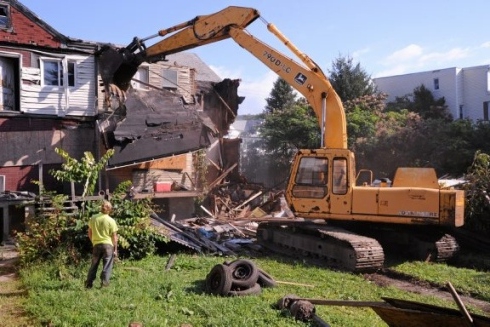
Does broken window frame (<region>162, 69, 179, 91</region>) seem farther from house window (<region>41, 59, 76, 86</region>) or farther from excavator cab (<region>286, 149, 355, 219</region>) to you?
excavator cab (<region>286, 149, 355, 219</region>)

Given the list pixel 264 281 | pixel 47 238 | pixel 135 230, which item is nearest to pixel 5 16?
pixel 47 238

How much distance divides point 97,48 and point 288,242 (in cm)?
1077

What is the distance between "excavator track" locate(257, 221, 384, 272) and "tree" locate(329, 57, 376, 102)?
27.4 m

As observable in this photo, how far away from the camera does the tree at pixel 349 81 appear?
40250 mm

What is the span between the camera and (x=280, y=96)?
4572 centimetres

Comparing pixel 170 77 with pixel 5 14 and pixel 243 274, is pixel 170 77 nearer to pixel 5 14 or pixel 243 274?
pixel 5 14

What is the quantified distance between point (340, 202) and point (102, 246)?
5.76 m

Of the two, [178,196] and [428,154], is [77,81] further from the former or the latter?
[428,154]

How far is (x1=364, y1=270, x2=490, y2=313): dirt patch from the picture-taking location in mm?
9305

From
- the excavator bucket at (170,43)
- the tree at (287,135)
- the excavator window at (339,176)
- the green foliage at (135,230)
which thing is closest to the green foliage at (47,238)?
the green foliage at (135,230)

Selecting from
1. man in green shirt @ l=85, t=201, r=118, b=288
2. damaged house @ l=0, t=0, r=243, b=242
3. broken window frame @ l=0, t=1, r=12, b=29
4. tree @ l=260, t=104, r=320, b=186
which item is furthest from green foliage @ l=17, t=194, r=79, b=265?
tree @ l=260, t=104, r=320, b=186

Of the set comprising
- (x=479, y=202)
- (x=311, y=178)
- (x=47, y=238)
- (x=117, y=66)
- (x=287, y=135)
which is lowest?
(x=47, y=238)

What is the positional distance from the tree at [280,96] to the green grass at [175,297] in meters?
34.9

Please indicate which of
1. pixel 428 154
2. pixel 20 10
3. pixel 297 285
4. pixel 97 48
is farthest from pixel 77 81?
pixel 428 154
